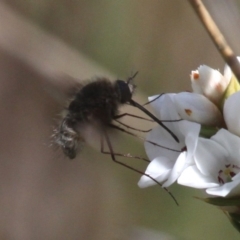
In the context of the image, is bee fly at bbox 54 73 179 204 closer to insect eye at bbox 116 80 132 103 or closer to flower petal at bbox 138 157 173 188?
insect eye at bbox 116 80 132 103

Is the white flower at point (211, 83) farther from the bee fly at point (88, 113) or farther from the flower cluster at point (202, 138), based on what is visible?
the bee fly at point (88, 113)

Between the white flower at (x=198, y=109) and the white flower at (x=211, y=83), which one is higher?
the white flower at (x=211, y=83)

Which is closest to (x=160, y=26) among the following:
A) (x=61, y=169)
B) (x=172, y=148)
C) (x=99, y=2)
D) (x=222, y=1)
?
(x=99, y=2)

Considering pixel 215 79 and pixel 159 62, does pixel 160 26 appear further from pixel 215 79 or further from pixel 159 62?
pixel 215 79

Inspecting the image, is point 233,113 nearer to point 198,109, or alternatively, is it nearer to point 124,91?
point 198,109

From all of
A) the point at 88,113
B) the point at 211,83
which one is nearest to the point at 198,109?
the point at 211,83

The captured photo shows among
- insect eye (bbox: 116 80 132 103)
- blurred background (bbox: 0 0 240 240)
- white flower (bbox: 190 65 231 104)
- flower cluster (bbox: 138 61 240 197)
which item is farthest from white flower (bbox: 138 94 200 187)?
blurred background (bbox: 0 0 240 240)

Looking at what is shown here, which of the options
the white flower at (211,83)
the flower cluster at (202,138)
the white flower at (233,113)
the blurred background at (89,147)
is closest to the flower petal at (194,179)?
the flower cluster at (202,138)
